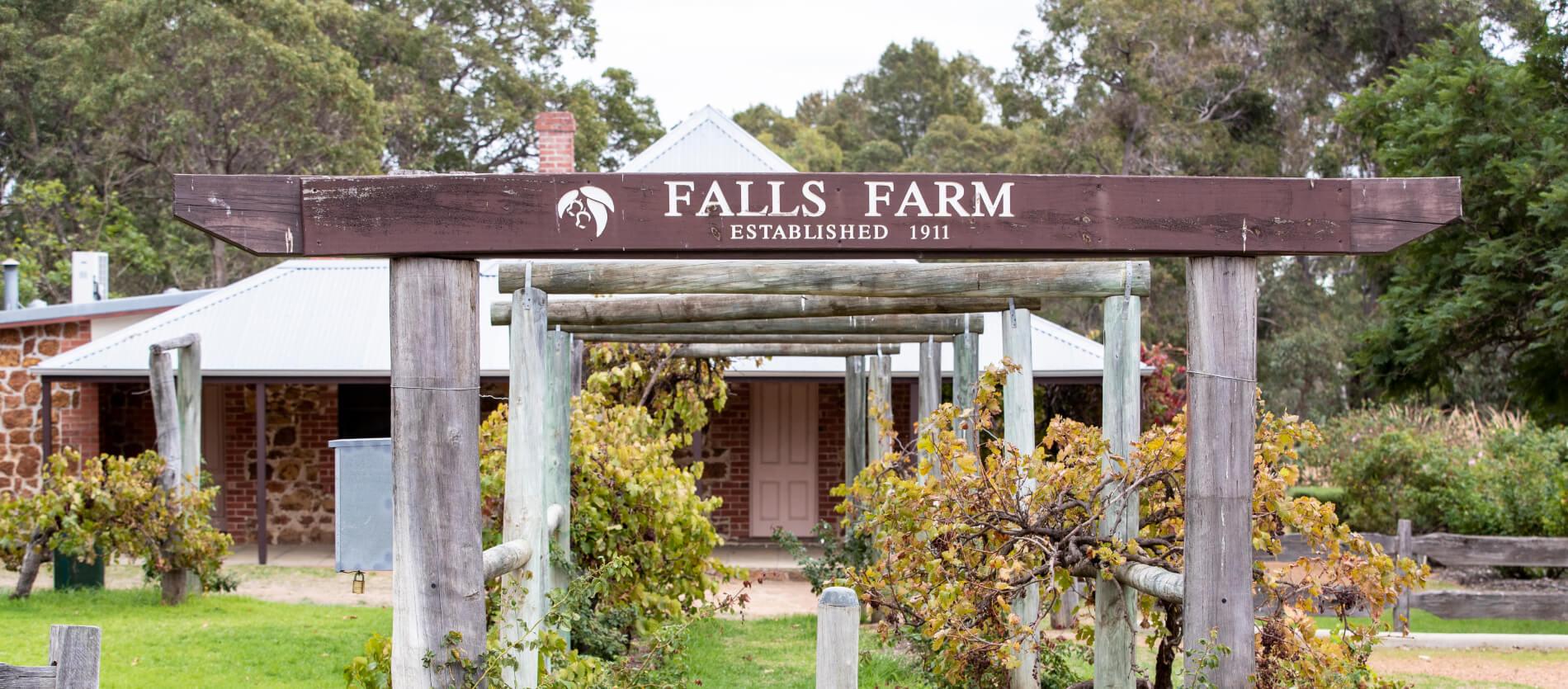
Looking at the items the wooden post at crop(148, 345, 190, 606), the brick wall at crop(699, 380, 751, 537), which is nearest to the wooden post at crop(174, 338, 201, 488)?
the wooden post at crop(148, 345, 190, 606)

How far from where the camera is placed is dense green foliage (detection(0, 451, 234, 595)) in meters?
9.77

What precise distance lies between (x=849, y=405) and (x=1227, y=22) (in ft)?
65.1

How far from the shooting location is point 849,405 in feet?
35.2

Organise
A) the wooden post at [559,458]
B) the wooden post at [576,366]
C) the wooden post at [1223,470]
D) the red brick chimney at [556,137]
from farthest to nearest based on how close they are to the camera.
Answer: the red brick chimney at [556,137], the wooden post at [576,366], the wooden post at [559,458], the wooden post at [1223,470]

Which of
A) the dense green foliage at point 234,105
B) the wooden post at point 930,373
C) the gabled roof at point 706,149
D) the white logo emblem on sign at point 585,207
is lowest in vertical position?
the wooden post at point 930,373

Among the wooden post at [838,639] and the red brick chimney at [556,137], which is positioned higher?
the red brick chimney at [556,137]

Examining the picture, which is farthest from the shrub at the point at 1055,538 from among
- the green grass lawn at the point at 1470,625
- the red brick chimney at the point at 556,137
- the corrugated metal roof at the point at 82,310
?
the corrugated metal roof at the point at 82,310

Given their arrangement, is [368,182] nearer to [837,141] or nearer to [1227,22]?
[1227,22]

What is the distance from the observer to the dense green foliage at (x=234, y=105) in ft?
76.1

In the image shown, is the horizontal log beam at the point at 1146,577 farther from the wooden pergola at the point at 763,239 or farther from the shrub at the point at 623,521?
the shrub at the point at 623,521

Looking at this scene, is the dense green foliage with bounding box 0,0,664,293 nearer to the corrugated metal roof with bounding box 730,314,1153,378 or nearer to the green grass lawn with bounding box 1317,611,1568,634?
the corrugated metal roof with bounding box 730,314,1153,378

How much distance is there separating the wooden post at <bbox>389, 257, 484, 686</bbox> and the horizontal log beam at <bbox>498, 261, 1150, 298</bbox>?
1.17m

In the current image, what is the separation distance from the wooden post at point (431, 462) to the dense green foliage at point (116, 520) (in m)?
6.67

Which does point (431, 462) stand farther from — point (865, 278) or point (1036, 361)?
point (1036, 361)
